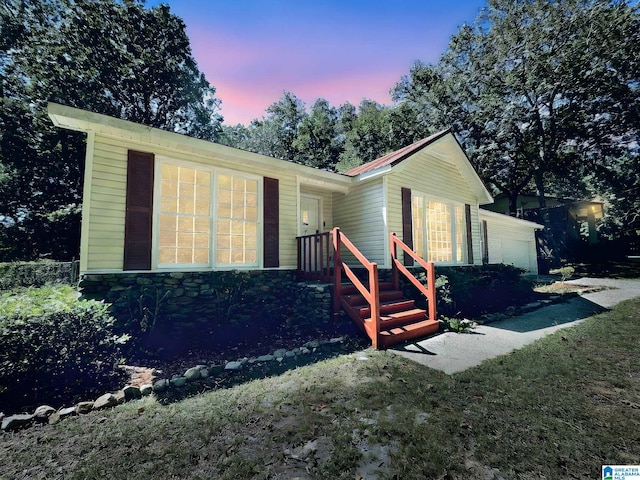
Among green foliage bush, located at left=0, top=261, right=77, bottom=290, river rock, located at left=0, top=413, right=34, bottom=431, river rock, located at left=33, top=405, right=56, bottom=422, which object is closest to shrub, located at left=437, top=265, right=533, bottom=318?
river rock, located at left=33, top=405, right=56, bottom=422

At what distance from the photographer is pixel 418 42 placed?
8555 millimetres

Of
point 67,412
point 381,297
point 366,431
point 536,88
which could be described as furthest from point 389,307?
point 536,88

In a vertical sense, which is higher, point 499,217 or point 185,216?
point 499,217

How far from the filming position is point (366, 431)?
244cm

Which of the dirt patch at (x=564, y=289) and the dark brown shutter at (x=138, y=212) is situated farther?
the dirt patch at (x=564, y=289)

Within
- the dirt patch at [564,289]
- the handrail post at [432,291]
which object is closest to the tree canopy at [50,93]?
the handrail post at [432,291]

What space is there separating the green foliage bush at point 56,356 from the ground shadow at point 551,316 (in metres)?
6.85

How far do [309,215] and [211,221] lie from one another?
124 inches

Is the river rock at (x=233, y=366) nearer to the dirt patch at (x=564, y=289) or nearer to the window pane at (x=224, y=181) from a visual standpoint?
the window pane at (x=224, y=181)

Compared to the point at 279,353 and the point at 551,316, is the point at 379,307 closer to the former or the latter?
the point at 279,353

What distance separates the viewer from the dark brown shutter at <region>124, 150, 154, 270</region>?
489 cm

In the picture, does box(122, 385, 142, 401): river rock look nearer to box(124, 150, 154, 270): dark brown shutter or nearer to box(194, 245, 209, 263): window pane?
box(124, 150, 154, 270): dark brown shutter

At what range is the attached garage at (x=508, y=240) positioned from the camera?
1322cm

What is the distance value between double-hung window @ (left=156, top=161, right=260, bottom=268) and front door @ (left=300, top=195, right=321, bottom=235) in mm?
1899
